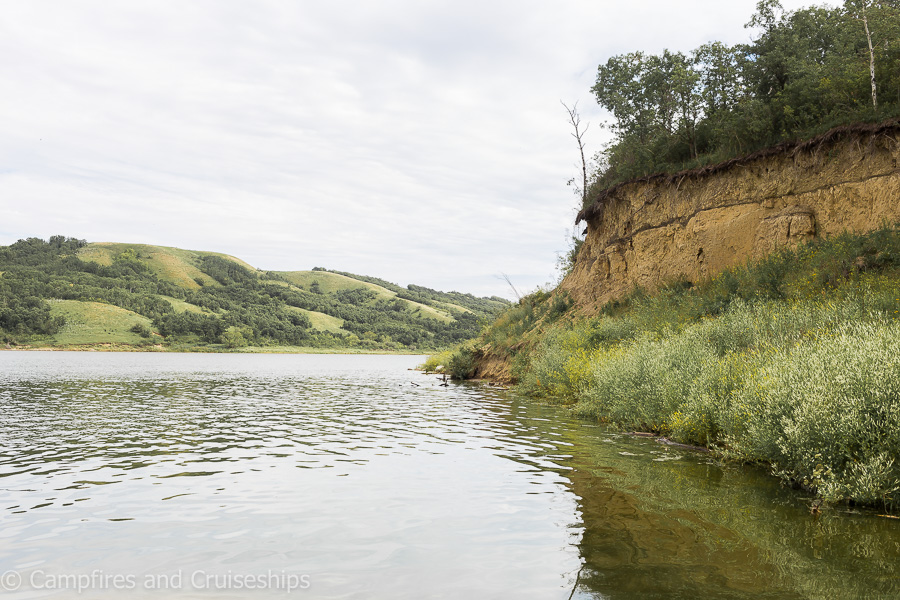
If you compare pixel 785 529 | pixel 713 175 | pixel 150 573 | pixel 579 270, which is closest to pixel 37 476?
pixel 150 573

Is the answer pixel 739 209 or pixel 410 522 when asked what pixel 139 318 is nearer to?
pixel 739 209

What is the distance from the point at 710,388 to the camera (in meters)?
14.5

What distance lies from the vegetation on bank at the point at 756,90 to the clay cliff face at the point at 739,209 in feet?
3.13

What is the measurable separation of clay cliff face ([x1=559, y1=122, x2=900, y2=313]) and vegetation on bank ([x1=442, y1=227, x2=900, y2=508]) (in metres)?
1.44

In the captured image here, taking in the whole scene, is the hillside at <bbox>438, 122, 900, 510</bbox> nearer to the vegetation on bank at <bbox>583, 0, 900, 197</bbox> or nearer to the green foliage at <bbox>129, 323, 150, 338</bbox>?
the vegetation on bank at <bbox>583, 0, 900, 197</bbox>

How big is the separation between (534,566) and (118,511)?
707cm

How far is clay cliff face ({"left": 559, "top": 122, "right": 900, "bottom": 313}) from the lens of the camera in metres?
23.3

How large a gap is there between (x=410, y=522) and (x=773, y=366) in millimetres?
8933

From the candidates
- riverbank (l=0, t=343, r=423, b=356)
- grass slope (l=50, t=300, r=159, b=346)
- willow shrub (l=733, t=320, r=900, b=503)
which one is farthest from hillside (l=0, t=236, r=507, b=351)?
willow shrub (l=733, t=320, r=900, b=503)

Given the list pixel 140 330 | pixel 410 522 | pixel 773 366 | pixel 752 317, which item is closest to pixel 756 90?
pixel 752 317

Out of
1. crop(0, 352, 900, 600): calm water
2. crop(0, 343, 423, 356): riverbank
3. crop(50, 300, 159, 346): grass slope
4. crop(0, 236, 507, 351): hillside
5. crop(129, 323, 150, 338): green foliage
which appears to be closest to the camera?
crop(0, 352, 900, 600): calm water

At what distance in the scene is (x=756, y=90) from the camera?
103ft

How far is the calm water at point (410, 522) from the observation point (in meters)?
6.68

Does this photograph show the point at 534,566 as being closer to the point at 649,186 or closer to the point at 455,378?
the point at 649,186
